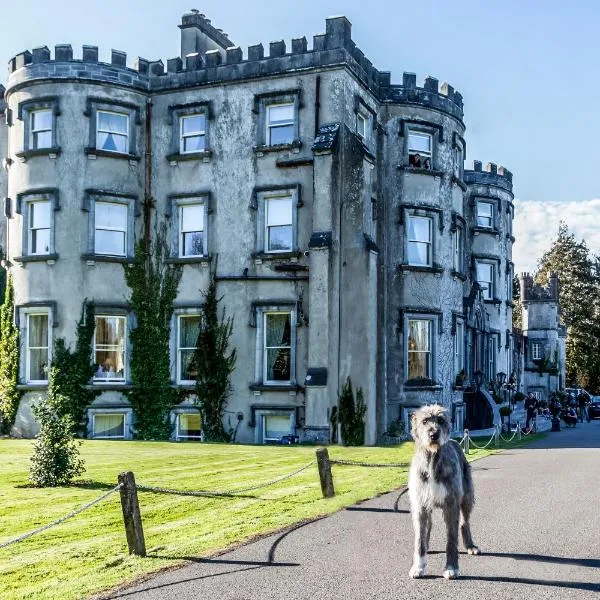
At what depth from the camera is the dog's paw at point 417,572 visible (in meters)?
8.63

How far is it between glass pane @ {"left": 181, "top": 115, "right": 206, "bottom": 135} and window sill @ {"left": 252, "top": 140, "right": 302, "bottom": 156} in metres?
2.28

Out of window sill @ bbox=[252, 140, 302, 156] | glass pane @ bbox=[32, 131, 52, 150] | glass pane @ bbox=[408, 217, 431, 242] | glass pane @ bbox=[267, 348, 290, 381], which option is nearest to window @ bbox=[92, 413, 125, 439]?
glass pane @ bbox=[267, 348, 290, 381]

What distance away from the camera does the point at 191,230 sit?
28.9 metres

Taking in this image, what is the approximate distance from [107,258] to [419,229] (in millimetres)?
11303

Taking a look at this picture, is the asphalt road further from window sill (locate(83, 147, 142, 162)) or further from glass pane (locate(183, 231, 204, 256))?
window sill (locate(83, 147, 142, 162))

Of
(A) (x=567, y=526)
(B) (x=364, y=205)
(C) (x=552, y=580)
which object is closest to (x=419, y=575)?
(C) (x=552, y=580)

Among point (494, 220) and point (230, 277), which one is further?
point (494, 220)

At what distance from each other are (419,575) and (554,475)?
386 inches

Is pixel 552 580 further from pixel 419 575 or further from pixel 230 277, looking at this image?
pixel 230 277

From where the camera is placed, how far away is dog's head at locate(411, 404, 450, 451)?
858cm

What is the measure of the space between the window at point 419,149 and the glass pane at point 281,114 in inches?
212

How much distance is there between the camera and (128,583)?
863 centimetres

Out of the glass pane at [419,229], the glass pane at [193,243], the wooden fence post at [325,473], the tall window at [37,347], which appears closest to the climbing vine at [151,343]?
the glass pane at [193,243]

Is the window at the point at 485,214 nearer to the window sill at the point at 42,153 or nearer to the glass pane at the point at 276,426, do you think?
the glass pane at the point at 276,426
